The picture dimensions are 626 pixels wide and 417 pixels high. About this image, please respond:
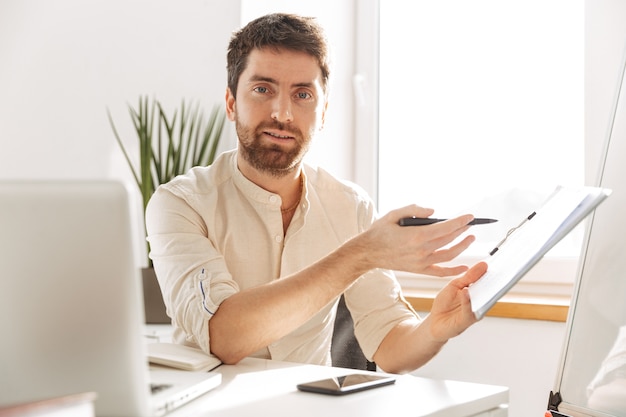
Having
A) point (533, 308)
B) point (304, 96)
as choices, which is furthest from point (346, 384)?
point (533, 308)

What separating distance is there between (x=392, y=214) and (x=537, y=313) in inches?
35.1

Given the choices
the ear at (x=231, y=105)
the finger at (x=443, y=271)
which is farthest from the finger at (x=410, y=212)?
the ear at (x=231, y=105)

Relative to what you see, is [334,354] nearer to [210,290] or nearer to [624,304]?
[210,290]

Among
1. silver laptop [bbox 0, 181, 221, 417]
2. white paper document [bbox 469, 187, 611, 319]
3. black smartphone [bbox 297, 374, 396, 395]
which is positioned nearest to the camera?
silver laptop [bbox 0, 181, 221, 417]

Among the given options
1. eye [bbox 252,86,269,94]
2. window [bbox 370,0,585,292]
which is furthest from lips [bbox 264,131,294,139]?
window [bbox 370,0,585,292]

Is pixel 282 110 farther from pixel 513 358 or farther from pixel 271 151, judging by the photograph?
pixel 513 358

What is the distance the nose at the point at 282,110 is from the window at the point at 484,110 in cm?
94

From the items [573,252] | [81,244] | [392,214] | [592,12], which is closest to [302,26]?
[392,214]

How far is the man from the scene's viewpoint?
5.09 ft

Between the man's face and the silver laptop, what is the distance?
1.19 m

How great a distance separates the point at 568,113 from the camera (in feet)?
8.05

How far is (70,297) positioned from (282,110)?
1.24m

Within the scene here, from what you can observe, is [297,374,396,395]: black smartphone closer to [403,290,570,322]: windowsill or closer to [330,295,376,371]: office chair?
[330,295,376,371]: office chair

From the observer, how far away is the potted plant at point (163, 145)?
2664mm
